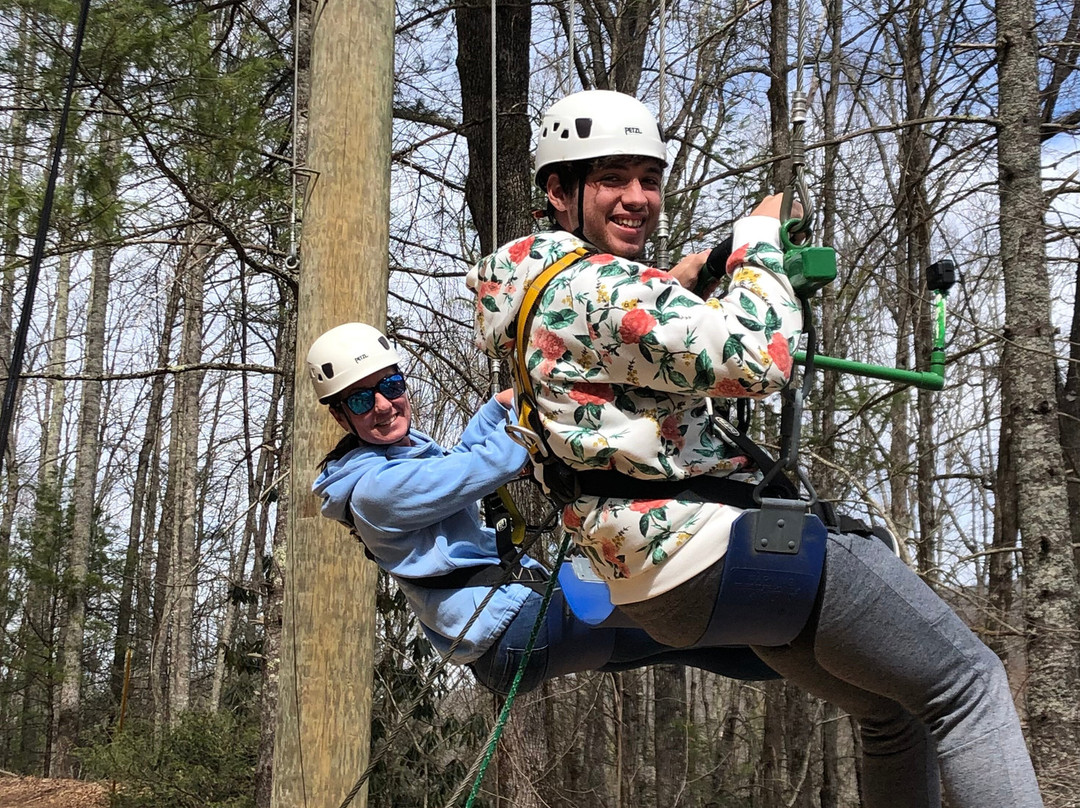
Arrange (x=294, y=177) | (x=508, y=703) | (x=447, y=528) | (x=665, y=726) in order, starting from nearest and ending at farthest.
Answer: (x=508, y=703) < (x=447, y=528) < (x=294, y=177) < (x=665, y=726)

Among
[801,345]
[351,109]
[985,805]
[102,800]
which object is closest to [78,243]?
[351,109]

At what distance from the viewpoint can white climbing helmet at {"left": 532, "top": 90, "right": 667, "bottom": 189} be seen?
6.95 ft

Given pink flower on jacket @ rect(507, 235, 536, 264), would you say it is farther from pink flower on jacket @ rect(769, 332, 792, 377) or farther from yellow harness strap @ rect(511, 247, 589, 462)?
pink flower on jacket @ rect(769, 332, 792, 377)

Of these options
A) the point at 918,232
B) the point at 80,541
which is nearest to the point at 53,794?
the point at 80,541

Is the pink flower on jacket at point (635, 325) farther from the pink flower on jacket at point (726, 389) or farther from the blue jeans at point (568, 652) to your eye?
the blue jeans at point (568, 652)

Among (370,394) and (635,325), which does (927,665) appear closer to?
(635,325)

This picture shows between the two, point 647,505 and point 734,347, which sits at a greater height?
point 734,347

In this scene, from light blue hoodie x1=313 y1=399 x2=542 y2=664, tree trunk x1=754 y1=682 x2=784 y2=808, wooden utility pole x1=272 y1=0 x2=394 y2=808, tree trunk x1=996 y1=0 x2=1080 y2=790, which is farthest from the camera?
tree trunk x1=754 y1=682 x2=784 y2=808

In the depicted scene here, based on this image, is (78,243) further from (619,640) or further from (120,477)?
(120,477)

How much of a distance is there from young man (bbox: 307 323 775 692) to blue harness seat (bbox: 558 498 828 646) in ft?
1.82

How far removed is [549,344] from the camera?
197 centimetres

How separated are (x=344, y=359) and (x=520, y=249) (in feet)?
2.45

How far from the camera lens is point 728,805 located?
37.3ft

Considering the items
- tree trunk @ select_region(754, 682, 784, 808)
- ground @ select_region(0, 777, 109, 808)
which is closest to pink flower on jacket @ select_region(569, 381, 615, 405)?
tree trunk @ select_region(754, 682, 784, 808)
